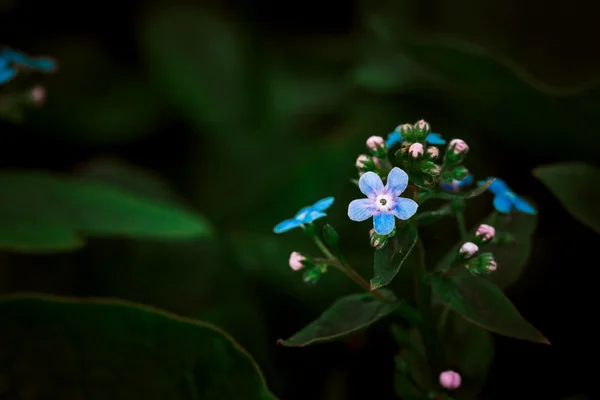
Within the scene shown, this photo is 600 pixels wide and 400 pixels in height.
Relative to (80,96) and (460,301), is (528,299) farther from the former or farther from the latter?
(80,96)

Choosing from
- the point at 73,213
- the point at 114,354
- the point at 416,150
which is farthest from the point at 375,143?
the point at 73,213

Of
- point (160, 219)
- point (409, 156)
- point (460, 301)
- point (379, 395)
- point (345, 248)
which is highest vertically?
point (409, 156)

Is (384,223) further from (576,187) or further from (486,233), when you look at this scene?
(576,187)

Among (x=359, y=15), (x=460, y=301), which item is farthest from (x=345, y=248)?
(x=359, y=15)

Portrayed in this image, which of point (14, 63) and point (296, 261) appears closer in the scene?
point (296, 261)

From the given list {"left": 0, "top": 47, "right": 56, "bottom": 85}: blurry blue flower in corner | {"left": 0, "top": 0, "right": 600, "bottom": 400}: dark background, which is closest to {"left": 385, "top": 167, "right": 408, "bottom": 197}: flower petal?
{"left": 0, "top": 0, "right": 600, "bottom": 400}: dark background

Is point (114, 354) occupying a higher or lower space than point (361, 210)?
lower

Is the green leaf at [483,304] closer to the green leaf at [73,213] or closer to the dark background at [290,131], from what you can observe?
the dark background at [290,131]
